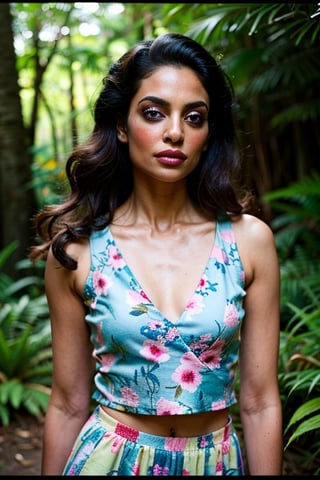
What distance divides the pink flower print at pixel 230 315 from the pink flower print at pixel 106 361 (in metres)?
0.36

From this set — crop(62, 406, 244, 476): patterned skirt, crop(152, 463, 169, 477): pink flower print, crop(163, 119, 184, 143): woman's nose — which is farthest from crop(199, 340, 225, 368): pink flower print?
crop(163, 119, 184, 143): woman's nose

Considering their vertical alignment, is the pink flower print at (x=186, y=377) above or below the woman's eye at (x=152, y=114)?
below

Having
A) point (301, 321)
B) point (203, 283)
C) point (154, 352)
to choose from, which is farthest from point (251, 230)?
point (301, 321)

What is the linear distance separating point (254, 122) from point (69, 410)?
4.50 meters

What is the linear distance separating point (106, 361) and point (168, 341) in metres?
0.24

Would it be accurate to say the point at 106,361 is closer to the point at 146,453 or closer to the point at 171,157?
the point at 146,453

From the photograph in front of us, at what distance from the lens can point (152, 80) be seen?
1906 mm

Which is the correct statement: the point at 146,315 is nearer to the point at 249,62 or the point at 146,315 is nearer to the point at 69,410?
the point at 69,410

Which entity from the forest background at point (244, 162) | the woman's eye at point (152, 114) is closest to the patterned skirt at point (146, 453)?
the woman's eye at point (152, 114)

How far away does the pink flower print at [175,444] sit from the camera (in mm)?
1804

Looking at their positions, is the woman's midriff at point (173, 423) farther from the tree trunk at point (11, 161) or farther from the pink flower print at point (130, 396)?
the tree trunk at point (11, 161)

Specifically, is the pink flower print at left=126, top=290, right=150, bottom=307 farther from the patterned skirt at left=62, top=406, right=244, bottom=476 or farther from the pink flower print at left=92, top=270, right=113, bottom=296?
the patterned skirt at left=62, top=406, right=244, bottom=476

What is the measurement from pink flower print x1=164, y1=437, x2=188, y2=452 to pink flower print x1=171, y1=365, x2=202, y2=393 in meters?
0.15

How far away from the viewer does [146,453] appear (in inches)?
70.8
